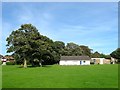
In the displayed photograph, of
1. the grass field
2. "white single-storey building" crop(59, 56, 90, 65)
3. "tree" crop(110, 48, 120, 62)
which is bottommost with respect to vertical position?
the grass field

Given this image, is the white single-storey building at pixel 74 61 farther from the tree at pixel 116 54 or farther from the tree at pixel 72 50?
the tree at pixel 116 54

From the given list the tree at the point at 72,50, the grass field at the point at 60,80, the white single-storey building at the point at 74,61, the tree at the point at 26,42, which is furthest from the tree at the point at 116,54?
the grass field at the point at 60,80

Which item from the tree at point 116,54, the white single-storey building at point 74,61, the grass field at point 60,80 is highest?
the tree at point 116,54

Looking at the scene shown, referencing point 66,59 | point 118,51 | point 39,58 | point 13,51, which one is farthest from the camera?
point 118,51

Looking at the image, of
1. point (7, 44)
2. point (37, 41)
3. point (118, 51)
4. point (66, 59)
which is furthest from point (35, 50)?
point (118, 51)

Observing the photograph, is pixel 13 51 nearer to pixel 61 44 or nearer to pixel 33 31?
pixel 33 31

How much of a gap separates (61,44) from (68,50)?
21.6 ft

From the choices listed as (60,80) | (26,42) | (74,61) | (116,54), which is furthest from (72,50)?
A: (60,80)

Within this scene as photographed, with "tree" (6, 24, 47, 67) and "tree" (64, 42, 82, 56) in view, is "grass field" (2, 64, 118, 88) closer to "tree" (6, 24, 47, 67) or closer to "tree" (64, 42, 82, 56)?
"tree" (6, 24, 47, 67)

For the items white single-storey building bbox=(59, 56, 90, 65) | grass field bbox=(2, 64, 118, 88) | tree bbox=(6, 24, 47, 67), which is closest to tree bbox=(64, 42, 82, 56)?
white single-storey building bbox=(59, 56, 90, 65)

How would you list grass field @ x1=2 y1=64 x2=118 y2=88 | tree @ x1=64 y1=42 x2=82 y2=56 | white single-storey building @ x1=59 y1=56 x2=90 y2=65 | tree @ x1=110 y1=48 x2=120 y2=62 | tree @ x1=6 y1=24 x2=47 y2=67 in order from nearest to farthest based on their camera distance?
grass field @ x1=2 y1=64 x2=118 y2=88
tree @ x1=6 y1=24 x2=47 y2=67
white single-storey building @ x1=59 y1=56 x2=90 y2=65
tree @ x1=64 y1=42 x2=82 y2=56
tree @ x1=110 y1=48 x2=120 y2=62

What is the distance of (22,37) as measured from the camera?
5862cm

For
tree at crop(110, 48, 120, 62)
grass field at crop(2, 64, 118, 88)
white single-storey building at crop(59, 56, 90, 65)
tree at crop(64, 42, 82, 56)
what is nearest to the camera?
grass field at crop(2, 64, 118, 88)

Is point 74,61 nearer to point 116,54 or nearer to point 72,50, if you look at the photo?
point 72,50
